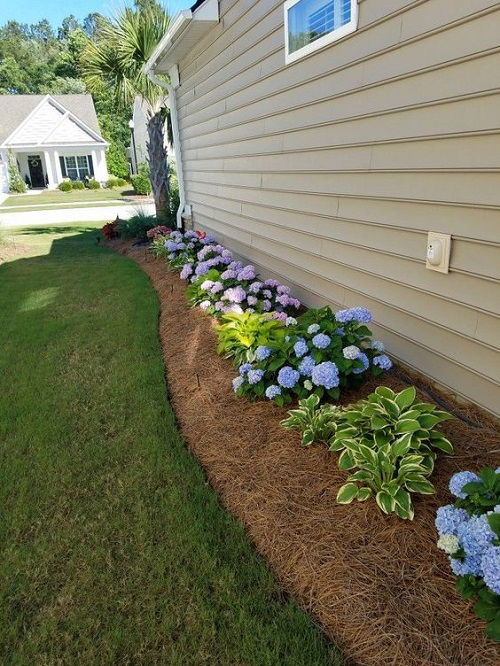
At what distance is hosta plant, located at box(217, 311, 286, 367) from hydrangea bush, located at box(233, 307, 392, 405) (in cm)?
19

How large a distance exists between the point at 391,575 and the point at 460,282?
140cm

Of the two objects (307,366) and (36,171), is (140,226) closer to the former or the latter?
(307,366)

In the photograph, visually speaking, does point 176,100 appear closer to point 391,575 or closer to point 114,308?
point 114,308

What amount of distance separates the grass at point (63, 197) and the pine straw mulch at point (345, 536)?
21867 mm

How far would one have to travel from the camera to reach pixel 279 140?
167 inches

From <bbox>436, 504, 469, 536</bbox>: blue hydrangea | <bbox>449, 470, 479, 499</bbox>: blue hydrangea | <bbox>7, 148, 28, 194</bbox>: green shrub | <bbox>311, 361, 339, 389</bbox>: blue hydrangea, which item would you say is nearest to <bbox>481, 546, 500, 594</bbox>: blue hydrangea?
<bbox>436, 504, 469, 536</bbox>: blue hydrangea

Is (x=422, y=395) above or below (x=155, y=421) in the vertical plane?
above

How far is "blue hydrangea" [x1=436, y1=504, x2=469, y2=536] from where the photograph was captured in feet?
5.24

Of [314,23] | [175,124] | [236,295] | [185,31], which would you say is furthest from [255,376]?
[175,124]

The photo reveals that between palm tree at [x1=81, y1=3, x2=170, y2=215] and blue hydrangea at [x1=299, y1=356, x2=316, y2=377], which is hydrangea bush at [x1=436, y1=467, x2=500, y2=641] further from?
palm tree at [x1=81, y1=3, x2=170, y2=215]

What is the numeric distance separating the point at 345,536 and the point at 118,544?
991 mm

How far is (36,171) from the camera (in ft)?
99.9

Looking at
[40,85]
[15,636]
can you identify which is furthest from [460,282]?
[40,85]

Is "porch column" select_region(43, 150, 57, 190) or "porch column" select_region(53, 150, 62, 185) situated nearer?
"porch column" select_region(43, 150, 57, 190)
